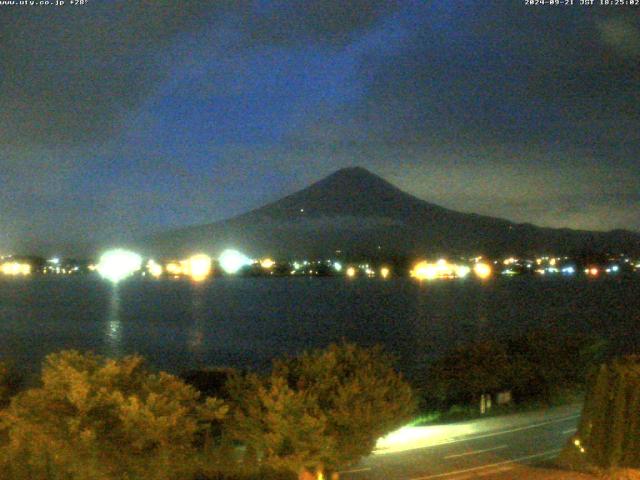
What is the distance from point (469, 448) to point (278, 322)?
62.7 m

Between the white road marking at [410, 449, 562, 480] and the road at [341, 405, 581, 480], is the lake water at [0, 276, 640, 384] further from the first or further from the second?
the white road marking at [410, 449, 562, 480]

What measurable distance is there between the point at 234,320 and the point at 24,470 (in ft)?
238

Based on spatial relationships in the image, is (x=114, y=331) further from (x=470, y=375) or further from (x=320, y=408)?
(x=320, y=408)

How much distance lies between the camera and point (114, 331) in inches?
2749

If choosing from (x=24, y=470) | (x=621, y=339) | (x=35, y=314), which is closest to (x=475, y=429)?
(x=24, y=470)

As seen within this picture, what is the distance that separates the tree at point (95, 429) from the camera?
8.06 metres

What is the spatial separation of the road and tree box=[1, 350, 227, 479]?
16.6 feet

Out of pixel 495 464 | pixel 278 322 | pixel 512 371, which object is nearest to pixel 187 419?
pixel 495 464

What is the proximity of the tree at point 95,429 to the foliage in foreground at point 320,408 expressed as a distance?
2.70 feet

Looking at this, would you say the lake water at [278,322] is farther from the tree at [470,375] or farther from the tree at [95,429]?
the tree at [95,429]

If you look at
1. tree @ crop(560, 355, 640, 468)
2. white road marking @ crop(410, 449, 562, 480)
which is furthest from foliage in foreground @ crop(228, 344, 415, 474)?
tree @ crop(560, 355, 640, 468)

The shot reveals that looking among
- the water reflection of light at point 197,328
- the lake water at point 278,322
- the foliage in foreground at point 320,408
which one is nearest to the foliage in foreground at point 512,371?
the lake water at point 278,322

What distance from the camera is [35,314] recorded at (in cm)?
8919

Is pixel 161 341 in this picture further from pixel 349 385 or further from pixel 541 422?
pixel 349 385
